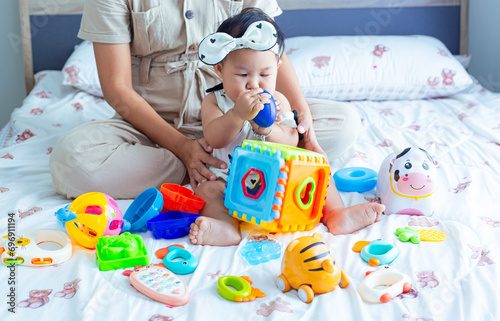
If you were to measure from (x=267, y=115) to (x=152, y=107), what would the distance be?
1.80 feet

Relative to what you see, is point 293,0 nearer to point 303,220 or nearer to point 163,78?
point 163,78

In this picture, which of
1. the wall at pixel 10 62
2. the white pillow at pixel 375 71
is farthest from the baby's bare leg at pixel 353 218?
the wall at pixel 10 62

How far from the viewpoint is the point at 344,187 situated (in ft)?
4.53

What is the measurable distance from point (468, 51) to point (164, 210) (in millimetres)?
2208

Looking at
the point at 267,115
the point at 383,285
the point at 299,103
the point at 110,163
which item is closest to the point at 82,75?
the point at 110,163

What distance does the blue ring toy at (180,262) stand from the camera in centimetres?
97

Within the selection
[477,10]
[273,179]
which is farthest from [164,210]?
[477,10]

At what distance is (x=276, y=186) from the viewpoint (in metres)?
1.04

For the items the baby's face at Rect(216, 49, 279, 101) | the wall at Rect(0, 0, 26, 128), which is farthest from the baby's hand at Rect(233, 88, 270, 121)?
the wall at Rect(0, 0, 26, 128)

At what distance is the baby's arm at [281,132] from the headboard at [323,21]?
1375mm

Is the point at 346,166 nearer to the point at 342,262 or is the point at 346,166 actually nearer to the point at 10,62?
the point at 342,262

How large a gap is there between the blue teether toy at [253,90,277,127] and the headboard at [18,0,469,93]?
1.62m

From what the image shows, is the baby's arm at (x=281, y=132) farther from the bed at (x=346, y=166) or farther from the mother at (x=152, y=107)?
the bed at (x=346, y=166)

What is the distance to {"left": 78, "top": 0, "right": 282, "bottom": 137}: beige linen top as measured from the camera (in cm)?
147
